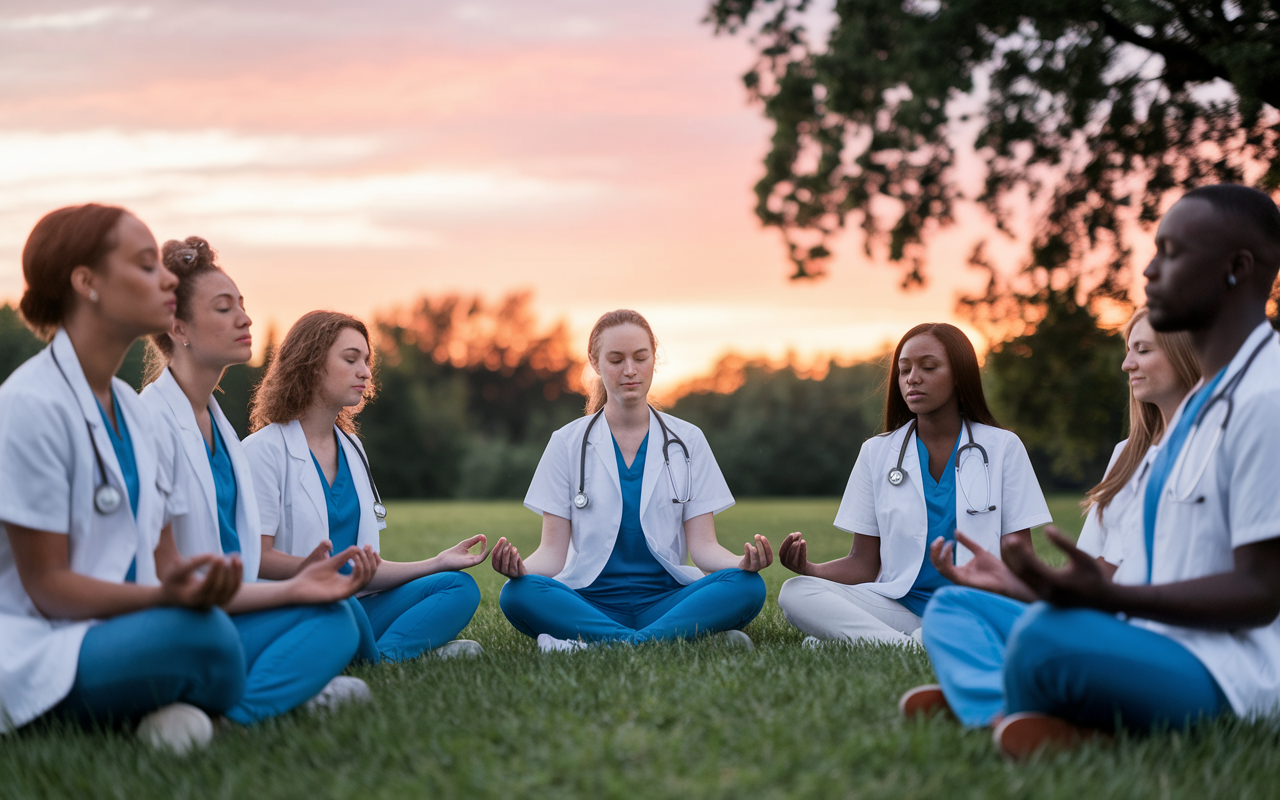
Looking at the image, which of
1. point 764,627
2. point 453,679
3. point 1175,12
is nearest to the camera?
point 453,679

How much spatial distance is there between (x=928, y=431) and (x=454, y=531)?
14.9 metres

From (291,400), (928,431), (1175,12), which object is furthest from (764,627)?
(1175,12)

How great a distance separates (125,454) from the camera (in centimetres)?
394

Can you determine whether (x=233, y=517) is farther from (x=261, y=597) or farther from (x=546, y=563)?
(x=546, y=563)

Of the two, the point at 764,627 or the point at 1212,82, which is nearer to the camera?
the point at 764,627

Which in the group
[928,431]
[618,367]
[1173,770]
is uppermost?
[618,367]

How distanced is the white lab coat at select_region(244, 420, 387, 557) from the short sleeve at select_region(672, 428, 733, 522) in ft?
6.65

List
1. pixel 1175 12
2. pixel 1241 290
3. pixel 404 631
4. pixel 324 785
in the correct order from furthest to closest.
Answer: pixel 1175 12, pixel 404 631, pixel 1241 290, pixel 324 785

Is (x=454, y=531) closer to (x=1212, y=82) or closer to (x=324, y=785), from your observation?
(x=1212, y=82)

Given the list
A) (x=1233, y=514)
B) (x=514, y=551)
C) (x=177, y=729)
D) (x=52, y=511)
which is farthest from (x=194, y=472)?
(x=1233, y=514)

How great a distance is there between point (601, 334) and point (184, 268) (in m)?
2.43

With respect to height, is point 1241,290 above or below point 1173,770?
above

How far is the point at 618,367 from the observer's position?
20.4 feet

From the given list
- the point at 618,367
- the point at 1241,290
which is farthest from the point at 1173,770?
the point at 618,367
